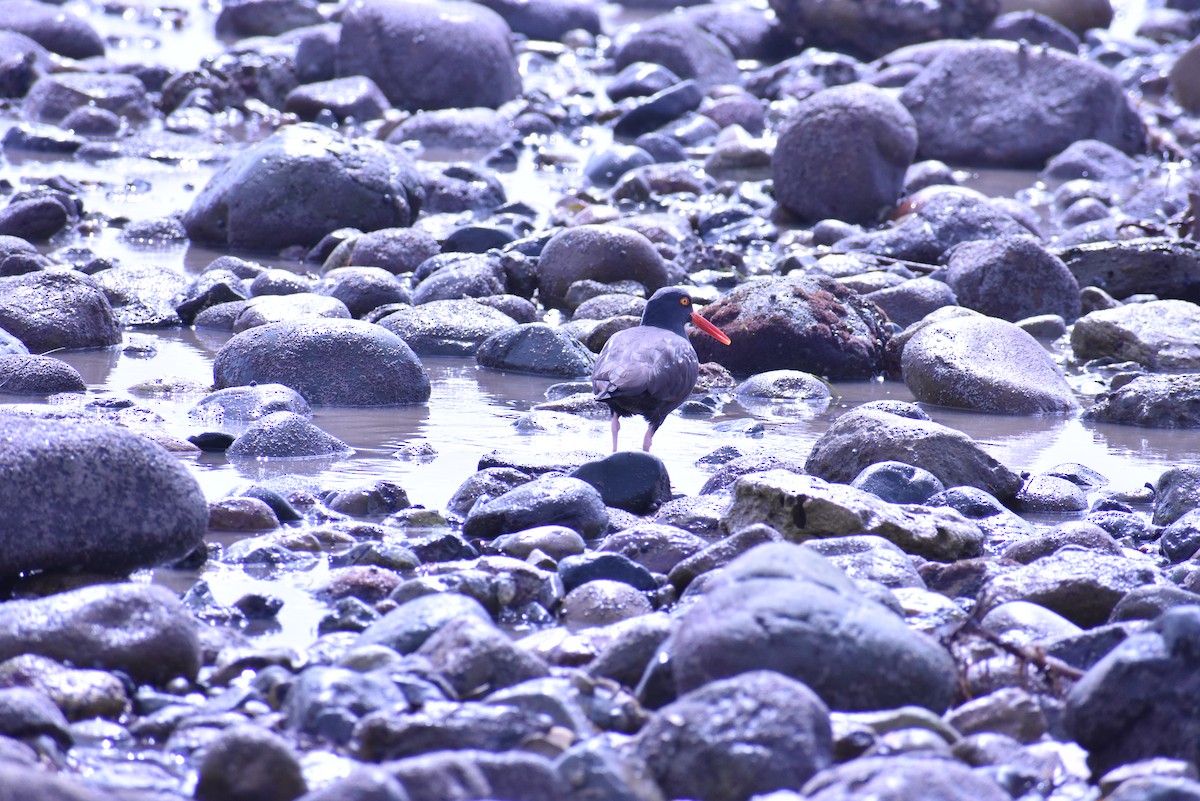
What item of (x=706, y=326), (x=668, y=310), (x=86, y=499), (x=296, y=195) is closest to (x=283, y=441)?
(x=86, y=499)

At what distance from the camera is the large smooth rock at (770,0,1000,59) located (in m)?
24.3

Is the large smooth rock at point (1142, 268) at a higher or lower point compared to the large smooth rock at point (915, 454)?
lower

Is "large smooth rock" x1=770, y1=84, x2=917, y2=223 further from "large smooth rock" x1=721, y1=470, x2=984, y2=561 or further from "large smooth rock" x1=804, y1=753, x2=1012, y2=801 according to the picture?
"large smooth rock" x1=804, y1=753, x2=1012, y2=801

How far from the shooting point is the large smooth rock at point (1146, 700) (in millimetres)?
3344

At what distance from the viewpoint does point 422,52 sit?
61.5 feet

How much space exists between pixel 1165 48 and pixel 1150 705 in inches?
1075

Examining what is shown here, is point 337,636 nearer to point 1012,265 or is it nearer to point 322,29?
point 1012,265

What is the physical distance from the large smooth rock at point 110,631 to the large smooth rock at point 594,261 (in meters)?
6.51

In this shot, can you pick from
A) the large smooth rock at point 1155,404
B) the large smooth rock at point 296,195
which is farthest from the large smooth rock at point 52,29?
the large smooth rock at point 1155,404

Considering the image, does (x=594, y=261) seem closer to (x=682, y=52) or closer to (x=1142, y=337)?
(x=1142, y=337)

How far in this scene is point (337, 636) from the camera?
4164 millimetres

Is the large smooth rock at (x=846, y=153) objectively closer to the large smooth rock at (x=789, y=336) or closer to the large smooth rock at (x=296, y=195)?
the large smooth rock at (x=296, y=195)

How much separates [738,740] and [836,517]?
2115mm

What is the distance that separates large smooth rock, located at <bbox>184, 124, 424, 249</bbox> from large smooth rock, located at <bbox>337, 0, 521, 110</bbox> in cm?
694
